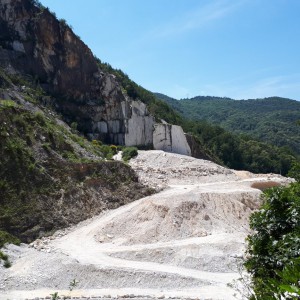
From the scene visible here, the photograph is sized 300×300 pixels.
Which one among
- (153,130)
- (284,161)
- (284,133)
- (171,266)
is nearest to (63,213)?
(171,266)

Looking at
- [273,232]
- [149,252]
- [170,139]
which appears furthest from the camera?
[170,139]

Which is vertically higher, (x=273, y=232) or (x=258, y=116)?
(x=258, y=116)

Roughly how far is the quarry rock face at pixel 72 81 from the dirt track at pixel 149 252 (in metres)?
33.7

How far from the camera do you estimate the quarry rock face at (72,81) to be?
64062 mm

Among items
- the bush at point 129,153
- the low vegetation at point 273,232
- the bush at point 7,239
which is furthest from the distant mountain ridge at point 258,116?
the low vegetation at point 273,232

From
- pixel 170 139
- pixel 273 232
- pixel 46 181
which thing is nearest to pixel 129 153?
pixel 170 139

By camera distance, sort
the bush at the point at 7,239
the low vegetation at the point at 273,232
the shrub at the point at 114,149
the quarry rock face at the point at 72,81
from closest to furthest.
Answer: the low vegetation at the point at 273,232 < the bush at the point at 7,239 < the shrub at the point at 114,149 < the quarry rock face at the point at 72,81

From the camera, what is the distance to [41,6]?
69.8m

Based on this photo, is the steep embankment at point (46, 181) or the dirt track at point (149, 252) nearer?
the dirt track at point (149, 252)

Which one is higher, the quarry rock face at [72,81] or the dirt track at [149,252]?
the quarry rock face at [72,81]

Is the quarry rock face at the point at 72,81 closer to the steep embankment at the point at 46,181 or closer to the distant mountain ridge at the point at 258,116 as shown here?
the steep embankment at the point at 46,181

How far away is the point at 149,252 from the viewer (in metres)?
21.0

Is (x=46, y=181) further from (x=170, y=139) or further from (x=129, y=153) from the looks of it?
(x=170, y=139)

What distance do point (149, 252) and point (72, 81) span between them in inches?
1975
